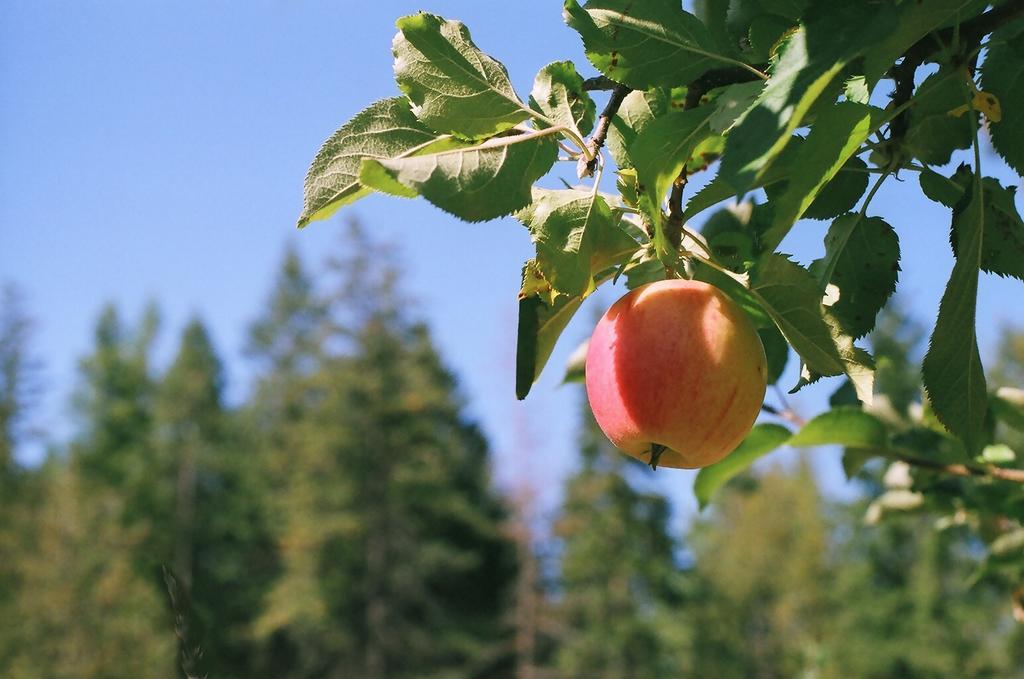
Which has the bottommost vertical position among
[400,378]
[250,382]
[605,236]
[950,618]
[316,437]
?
[605,236]

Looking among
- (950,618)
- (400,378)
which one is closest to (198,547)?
(400,378)

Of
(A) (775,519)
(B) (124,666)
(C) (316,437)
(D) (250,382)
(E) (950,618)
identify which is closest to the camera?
(B) (124,666)

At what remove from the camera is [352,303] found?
2105 cm

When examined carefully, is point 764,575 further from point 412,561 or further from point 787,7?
point 787,7

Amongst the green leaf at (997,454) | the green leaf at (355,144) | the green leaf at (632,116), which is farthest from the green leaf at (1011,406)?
the green leaf at (355,144)

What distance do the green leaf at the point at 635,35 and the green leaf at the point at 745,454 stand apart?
2.74 ft

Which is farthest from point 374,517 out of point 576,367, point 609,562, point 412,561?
point 576,367

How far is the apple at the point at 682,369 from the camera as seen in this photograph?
2.96ft

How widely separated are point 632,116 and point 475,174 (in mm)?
213

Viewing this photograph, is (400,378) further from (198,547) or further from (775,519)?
(775,519)

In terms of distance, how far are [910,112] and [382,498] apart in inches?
824

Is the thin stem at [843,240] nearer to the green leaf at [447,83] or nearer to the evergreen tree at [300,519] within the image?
the green leaf at [447,83]

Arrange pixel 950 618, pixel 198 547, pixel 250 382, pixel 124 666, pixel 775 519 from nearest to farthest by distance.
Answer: pixel 124 666 < pixel 950 618 < pixel 198 547 < pixel 775 519 < pixel 250 382

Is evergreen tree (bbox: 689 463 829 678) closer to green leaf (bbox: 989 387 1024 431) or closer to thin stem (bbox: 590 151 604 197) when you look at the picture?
green leaf (bbox: 989 387 1024 431)
